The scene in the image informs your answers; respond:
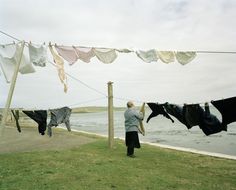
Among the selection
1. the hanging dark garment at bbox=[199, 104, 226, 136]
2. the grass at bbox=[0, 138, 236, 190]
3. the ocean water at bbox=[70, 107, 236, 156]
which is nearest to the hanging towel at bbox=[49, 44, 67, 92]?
the grass at bbox=[0, 138, 236, 190]

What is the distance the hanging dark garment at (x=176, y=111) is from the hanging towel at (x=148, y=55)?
1.59 meters

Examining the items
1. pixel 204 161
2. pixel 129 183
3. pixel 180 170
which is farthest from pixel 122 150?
pixel 129 183

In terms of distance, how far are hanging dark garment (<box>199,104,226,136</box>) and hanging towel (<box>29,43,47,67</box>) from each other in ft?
16.4

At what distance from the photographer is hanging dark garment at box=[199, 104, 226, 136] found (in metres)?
10.5

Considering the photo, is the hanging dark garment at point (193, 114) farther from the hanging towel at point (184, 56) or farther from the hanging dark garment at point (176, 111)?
the hanging towel at point (184, 56)

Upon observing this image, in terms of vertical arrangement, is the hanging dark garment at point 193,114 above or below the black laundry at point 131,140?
above

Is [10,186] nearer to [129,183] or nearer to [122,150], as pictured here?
[129,183]

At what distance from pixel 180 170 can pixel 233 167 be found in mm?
1970

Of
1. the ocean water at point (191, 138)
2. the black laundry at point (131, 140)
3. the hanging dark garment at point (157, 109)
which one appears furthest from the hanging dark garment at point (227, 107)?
the ocean water at point (191, 138)

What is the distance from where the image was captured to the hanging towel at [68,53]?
10.5 m

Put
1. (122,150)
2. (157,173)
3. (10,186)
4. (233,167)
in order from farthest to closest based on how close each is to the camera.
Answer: (122,150) → (233,167) → (157,173) → (10,186)

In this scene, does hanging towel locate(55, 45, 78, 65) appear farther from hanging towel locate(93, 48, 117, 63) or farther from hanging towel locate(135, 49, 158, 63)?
hanging towel locate(135, 49, 158, 63)

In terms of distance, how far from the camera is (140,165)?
9.83 m

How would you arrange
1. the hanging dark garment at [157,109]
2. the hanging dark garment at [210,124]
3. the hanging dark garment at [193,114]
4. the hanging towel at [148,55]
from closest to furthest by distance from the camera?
the hanging dark garment at [210,124], the hanging dark garment at [193,114], the hanging towel at [148,55], the hanging dark garment at [157,109]
